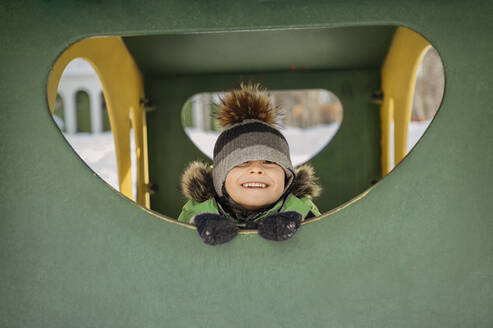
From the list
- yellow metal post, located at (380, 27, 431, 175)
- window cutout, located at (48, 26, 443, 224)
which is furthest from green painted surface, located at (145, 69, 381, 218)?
yellow metal post, located at (380, 27, 431, 175)

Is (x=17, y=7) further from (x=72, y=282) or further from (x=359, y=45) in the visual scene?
(x=359, y=45)

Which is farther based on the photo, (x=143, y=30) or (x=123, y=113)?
(x=123, y=113)

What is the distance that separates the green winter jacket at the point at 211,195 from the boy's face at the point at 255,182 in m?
0.04

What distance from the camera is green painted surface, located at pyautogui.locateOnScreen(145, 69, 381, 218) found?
1907mm

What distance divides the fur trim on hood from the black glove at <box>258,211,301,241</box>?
0.38 meters

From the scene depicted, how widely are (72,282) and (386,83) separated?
1.33m

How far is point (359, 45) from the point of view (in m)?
1.57

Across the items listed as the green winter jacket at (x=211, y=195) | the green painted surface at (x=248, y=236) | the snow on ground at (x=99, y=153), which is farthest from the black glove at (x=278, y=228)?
the snow on ground at (x=99, y=153)

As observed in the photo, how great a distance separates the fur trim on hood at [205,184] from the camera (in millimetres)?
1207

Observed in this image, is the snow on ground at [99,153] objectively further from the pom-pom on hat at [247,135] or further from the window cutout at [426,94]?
the window cutout at [426,94]

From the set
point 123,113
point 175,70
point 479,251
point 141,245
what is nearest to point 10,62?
point 141,245

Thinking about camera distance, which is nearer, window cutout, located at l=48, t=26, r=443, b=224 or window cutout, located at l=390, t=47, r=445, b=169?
window cutout, located at l=390, t=47, r=445, b=169

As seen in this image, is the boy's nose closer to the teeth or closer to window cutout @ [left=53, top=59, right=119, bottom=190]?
the teeth

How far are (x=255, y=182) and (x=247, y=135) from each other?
12 centimetres
